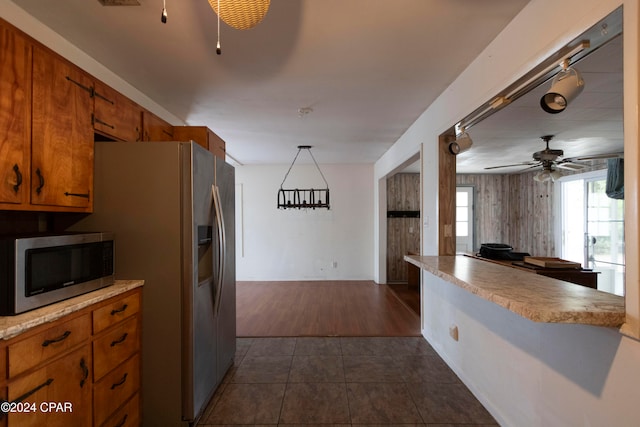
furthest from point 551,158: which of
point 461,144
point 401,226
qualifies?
point 401,226

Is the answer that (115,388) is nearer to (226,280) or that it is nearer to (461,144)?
(226,280)

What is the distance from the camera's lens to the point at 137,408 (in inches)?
69.4

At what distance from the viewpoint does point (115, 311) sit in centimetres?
162

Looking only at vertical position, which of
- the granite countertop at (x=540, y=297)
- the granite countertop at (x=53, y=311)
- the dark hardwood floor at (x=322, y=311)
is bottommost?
the dark hardwood floor at (x=322, y=311)

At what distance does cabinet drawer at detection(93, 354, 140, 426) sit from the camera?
149 cm

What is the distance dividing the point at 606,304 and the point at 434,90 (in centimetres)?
200

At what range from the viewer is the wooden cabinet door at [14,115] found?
4.25 feet

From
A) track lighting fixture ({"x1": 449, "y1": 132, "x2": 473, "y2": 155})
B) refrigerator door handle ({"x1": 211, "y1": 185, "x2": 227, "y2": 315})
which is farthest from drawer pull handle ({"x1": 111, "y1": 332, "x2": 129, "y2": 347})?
track lighting fixture ({"x1": 449, "y1": 132, "x2": 473, "y2": 155})

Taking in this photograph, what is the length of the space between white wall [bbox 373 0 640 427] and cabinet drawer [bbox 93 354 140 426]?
2.23 metres

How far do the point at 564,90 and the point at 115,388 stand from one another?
8.91 ft

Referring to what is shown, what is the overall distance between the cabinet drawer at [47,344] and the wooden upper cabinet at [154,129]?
1.51 meters

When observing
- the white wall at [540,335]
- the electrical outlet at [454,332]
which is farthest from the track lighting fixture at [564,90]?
the electrical outlet at [454,332]

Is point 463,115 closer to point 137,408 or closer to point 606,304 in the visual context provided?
point 606,304

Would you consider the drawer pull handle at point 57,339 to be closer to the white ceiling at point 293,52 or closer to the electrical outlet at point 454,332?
the white ceiling at point 293,52
